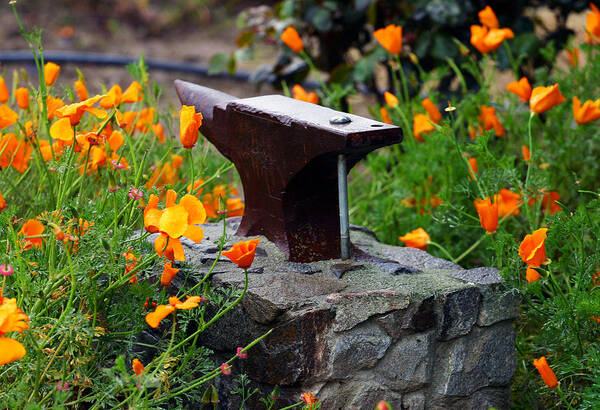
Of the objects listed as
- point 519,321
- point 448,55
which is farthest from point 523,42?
point 519,321

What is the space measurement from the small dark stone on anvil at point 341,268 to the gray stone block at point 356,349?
151 millimetres

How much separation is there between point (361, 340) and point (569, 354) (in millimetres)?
534

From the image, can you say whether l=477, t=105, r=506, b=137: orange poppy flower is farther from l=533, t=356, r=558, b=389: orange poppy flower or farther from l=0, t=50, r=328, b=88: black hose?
l=0, t=50, r=328, b=88: black hose

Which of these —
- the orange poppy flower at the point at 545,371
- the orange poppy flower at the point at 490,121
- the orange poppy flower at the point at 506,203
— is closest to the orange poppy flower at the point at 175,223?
the orange poppy flower at the point at 545,371

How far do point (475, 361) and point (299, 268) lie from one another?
1.45 feet

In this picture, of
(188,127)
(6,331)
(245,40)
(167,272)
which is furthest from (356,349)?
(245,40)

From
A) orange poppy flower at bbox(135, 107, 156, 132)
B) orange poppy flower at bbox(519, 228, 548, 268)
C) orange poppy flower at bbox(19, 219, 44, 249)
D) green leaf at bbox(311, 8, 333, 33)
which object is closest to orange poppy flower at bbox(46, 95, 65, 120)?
orange poppy flower at bbox(135, 107, 156, 132)

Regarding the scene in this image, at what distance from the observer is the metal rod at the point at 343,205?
1575 mm

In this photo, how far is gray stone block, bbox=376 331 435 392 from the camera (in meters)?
1.55

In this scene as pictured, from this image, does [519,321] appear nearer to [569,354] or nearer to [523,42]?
[569,354]

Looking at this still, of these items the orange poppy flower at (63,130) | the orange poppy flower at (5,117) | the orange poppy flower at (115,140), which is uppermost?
the orange poppy flower at (63,130)

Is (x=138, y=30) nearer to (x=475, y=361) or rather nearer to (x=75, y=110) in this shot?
(x=75, y=110)

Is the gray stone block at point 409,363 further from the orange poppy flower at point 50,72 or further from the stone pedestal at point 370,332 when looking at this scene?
the orange poppy flower at point 50,72

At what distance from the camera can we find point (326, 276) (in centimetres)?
163
